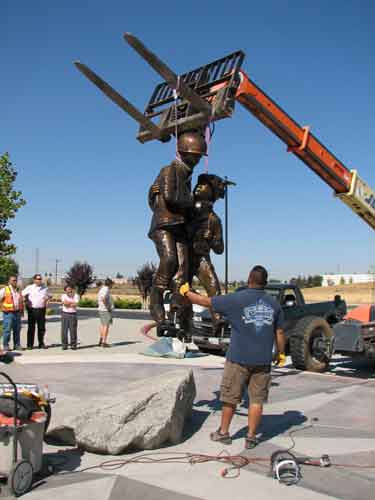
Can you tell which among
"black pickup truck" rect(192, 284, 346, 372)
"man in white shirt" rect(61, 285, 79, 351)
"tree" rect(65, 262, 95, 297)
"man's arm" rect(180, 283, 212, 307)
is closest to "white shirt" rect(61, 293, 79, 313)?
"man in white shirt" rect(61, 285, 79, 351)

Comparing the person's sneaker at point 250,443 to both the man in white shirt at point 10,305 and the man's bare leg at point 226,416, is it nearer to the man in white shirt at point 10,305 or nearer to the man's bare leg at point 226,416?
the man's bare leg at point 226,416

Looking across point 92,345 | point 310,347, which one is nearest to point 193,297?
point 310,347

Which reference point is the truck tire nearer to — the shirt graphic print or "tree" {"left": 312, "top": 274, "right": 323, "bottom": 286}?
the shirt graphic print

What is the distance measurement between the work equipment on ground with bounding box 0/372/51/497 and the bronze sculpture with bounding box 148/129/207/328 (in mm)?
1695

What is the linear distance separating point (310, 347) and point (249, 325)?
5580 mm

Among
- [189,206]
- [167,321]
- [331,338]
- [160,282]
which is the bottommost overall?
[331,338]

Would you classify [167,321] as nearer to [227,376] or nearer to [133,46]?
[227,376]

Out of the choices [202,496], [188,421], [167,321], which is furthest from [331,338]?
[202,496]

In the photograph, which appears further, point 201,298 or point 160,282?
point 160,282

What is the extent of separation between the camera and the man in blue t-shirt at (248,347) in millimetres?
4941

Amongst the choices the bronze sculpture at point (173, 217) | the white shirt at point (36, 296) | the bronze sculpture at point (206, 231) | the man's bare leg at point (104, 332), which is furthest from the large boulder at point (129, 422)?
the man's bare leg at point (104, 332)

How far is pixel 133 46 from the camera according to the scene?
461cm

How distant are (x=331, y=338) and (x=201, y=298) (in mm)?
5927

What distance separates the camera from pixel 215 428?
18.3 feet
